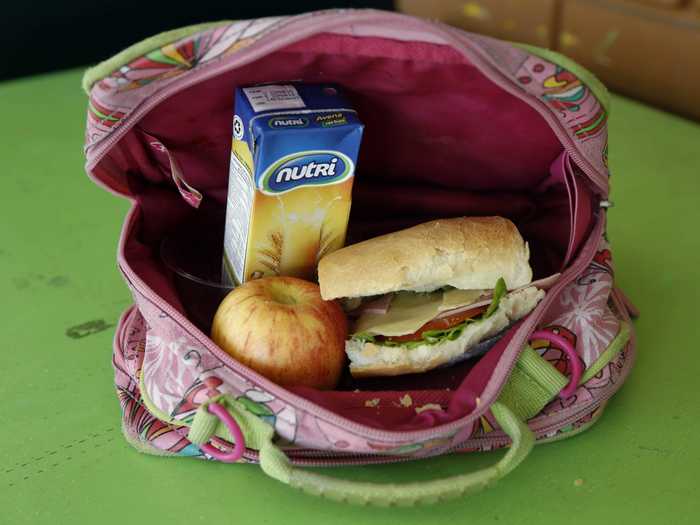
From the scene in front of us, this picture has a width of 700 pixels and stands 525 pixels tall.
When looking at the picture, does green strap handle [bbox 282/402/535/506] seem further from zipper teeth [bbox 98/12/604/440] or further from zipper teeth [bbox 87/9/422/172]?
zipper teeth [bbox 87/9/422/172]

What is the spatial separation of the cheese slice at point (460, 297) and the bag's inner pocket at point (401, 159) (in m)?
0.06

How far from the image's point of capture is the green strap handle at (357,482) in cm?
68

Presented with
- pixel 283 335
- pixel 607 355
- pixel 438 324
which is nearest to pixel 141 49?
pixel 283 335

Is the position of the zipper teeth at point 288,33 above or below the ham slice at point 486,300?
above

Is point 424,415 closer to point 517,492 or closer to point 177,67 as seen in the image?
point 517,492

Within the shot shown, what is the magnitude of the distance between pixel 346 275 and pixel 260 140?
0.54 ft

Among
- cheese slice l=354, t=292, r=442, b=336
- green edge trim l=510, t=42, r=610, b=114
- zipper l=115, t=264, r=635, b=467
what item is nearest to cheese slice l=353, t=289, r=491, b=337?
cheese slice l=354, t=292, r=442, b=336

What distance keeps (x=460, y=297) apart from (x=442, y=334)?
0.05 metres

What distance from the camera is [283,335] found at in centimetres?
78

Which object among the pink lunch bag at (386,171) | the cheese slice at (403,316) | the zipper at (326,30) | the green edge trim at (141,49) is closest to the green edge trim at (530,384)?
the pink lunch bag at (386,171)

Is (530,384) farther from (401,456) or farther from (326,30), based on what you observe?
(326,30)

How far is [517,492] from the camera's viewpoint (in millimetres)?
779

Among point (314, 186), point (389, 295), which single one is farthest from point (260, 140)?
point (389, 295)

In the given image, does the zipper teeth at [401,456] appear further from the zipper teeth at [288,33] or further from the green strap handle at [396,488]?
the zipper teeth at [288,33]
